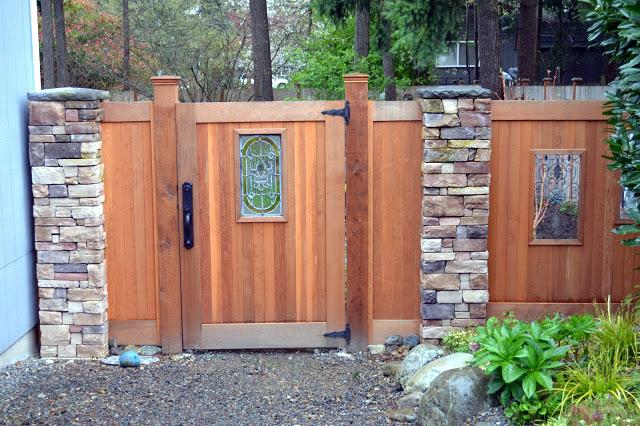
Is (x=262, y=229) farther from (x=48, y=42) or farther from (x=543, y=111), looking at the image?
(x=48, y=42)

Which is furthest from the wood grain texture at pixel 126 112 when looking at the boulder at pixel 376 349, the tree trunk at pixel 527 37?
the tree trunk at pixel 527 37

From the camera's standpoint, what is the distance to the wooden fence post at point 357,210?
591 cm

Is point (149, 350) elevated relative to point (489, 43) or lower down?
lower down

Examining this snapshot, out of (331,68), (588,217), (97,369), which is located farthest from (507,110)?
(331,68)

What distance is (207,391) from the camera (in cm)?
528

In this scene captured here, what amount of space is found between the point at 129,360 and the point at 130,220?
1.02 metres

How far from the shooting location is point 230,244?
19.8ft

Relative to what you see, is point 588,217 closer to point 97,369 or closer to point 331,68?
point 97,369

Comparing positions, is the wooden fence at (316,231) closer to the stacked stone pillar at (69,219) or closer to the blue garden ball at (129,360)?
the stacked stone pillar at (69,219)

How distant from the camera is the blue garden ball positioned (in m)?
5.76

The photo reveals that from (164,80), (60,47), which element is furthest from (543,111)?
(60,47)

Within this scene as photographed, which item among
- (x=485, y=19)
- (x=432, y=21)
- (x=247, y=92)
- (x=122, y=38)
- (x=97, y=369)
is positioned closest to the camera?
(x=97, y=369)

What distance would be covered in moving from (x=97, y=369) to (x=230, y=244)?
1273mm

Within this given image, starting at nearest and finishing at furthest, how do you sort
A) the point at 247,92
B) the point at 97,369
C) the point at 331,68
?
the point at 97,369 → the point at 331,68 → the point at 247,92
